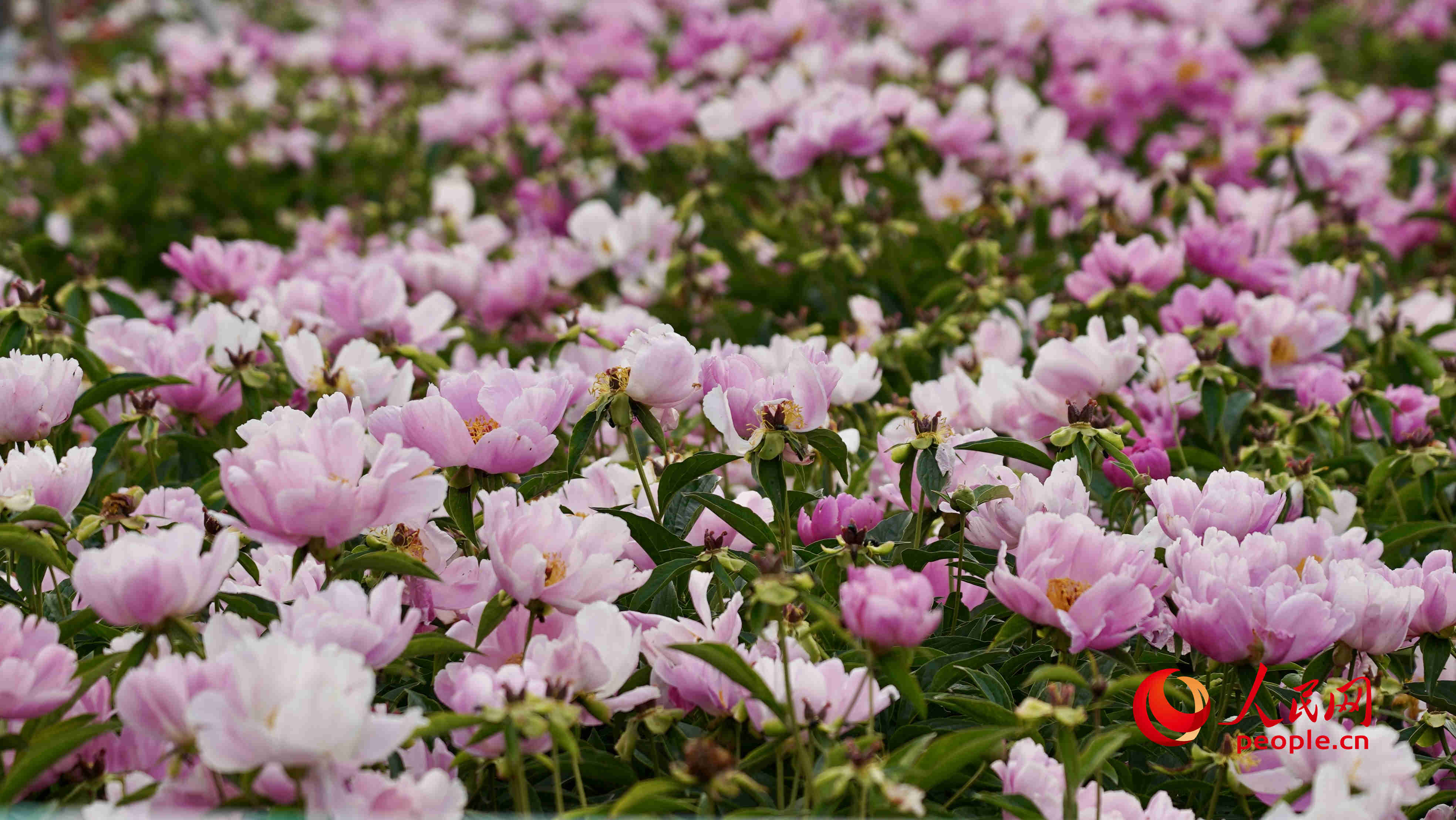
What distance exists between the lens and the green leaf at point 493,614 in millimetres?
1364

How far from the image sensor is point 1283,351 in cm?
238

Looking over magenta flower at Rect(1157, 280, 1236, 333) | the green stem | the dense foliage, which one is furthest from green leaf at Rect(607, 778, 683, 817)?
magenta flower at Rect(1157, 280, 1236, 333)

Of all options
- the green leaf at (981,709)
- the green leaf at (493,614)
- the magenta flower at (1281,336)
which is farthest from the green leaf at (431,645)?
the magenta flower at (1281,336)

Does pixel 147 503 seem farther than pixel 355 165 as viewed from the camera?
No

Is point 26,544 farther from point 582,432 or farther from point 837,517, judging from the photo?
point 837,517

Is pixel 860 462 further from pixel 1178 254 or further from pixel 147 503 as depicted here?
pixel 147 503

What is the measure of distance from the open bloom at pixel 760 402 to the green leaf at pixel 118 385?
888 mm

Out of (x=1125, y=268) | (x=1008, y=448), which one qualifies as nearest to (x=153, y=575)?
(x=1008, y=448)

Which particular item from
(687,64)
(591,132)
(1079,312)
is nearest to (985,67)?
(687,64)

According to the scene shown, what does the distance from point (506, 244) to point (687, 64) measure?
1199mm

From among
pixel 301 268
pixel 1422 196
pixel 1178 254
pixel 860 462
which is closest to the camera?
pixel 860 462

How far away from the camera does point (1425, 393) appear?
2535mm

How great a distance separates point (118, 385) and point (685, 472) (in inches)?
34.7

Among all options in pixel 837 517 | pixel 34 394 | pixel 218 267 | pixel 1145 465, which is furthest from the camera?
pixel 218 267
